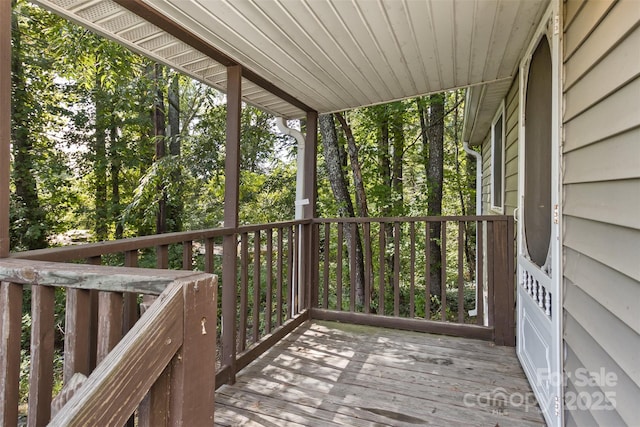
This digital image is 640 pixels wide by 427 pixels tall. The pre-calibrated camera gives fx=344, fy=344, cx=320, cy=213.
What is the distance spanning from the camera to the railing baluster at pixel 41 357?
3.18 ft

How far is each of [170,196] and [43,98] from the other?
351 cm

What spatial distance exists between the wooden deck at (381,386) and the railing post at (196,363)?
4.23 feet

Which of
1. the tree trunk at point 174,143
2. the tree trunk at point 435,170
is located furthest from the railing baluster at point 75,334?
the tree trunk at point 174,143

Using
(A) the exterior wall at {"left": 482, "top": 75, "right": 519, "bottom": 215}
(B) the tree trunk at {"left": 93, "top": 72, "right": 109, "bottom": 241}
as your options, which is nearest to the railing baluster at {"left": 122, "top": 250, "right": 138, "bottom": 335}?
(A) the exterior wall at {"left": 482, "top": 75, "right": 519, "bottom": 215}

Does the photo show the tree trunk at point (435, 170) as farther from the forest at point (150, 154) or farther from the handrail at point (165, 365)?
the handrail at point (165, 365)

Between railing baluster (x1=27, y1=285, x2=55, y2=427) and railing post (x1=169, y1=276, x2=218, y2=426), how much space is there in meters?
0.50

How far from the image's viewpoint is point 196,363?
0.81 meters

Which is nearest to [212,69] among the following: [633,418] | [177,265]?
[633,418]

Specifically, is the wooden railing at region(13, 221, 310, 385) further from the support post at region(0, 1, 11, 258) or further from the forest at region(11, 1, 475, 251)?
the forest at region(11, 1, 475, 251)

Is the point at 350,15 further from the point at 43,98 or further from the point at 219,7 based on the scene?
the point at 43,98

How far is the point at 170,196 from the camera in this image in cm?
766

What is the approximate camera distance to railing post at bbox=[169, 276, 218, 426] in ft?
2.54

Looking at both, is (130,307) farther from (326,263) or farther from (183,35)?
(326,263)

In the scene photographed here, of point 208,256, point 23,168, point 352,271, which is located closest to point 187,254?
point 208,256
